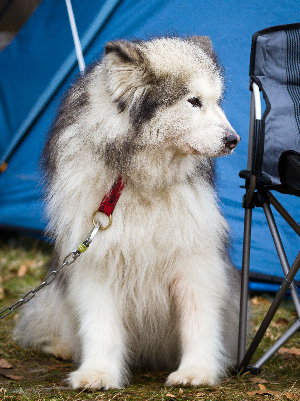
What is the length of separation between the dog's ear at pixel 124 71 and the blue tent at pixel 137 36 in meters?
0.99

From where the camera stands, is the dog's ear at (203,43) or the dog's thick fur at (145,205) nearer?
the dog's thick fur at (145,205)

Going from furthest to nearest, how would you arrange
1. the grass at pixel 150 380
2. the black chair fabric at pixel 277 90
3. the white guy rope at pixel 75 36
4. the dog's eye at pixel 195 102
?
the white guy rope at pixel 75 36 < the black chair fabric at pixel 277 90 < the dog's eye at pixel 195 102 < the grass at pixel 150 380

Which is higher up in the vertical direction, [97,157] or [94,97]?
[94,97]

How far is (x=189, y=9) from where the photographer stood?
3.59 metres

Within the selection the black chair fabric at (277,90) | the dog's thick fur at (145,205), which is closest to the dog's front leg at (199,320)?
the dog's thick fur at (145,205)

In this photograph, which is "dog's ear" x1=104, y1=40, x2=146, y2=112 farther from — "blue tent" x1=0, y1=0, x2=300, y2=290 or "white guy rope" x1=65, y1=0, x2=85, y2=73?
"white guy rope" x1=65, y1=0, x2=85, y2=73

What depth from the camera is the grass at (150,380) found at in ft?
7.05

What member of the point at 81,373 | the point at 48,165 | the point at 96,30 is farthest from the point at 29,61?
the point at 81,373

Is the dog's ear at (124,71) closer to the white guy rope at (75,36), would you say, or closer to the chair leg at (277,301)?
the chair leg at (277,301)

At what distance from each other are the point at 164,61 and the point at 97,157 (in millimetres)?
433

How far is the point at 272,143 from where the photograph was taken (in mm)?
2396

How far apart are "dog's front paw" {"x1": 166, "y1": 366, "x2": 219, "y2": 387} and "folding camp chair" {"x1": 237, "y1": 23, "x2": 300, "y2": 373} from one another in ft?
0.61

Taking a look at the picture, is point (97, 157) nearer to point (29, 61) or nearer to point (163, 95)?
point (163, 95)

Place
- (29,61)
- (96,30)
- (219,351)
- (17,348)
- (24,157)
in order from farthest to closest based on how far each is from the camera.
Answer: (24,157) < (29,61) < (96,30) < (17,348) < (219,351)
